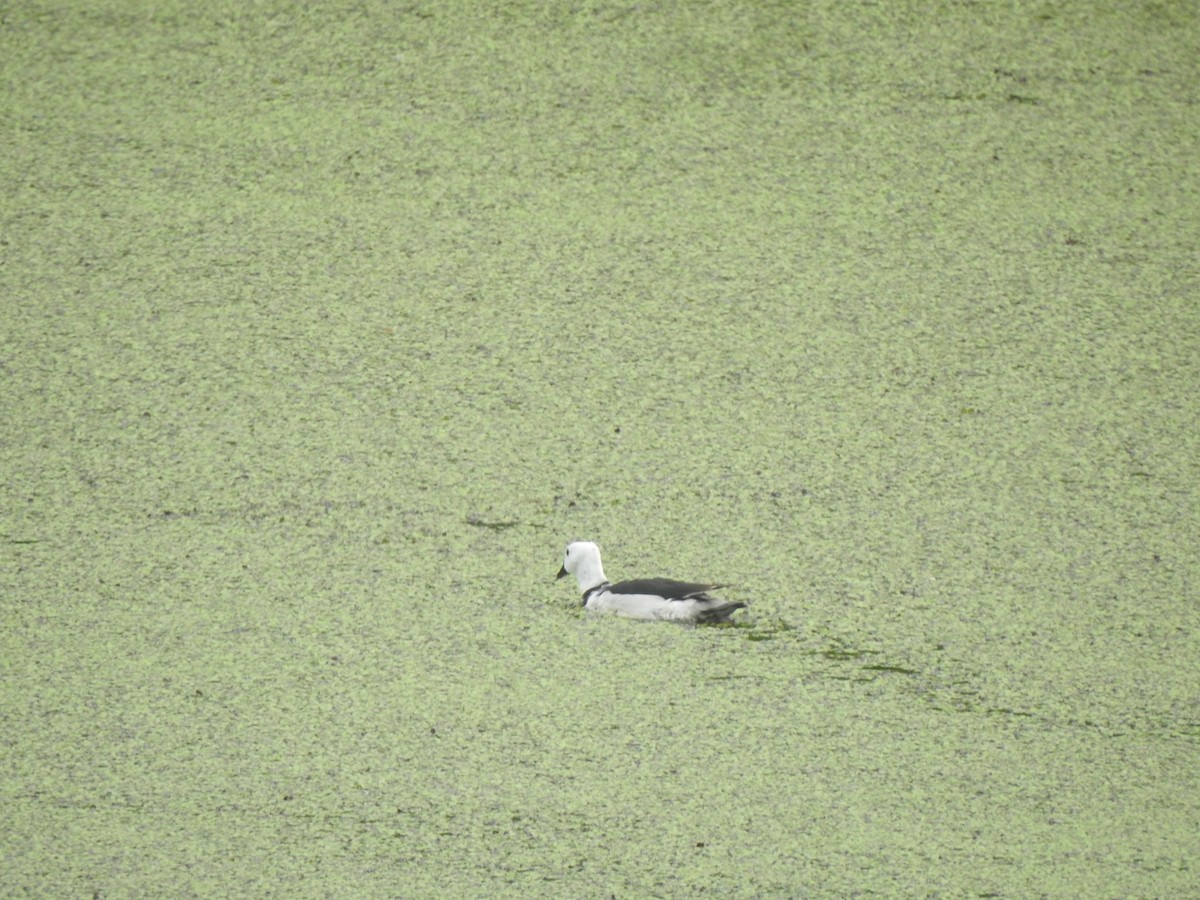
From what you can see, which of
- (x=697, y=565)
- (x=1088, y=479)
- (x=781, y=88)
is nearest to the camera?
(x=697, y=565)

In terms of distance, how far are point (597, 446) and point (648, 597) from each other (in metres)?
0.61

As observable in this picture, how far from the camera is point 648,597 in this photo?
323cm

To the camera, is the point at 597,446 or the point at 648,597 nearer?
the point at 648,597

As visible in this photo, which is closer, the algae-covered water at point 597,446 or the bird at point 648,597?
the algae-covered water at point 597,446

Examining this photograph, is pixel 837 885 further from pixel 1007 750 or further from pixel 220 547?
pixel 220 547

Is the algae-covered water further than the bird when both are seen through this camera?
No

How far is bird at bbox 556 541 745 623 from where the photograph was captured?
3215 millimetres

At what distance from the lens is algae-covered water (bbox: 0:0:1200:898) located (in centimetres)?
285

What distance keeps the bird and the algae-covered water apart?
0.07 meters

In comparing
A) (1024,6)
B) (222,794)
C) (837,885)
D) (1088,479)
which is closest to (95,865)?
(222,794)

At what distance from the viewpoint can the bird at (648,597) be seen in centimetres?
321

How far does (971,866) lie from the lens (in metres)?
2.73

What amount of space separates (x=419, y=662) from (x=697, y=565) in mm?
691

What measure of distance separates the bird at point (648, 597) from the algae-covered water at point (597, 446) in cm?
7
